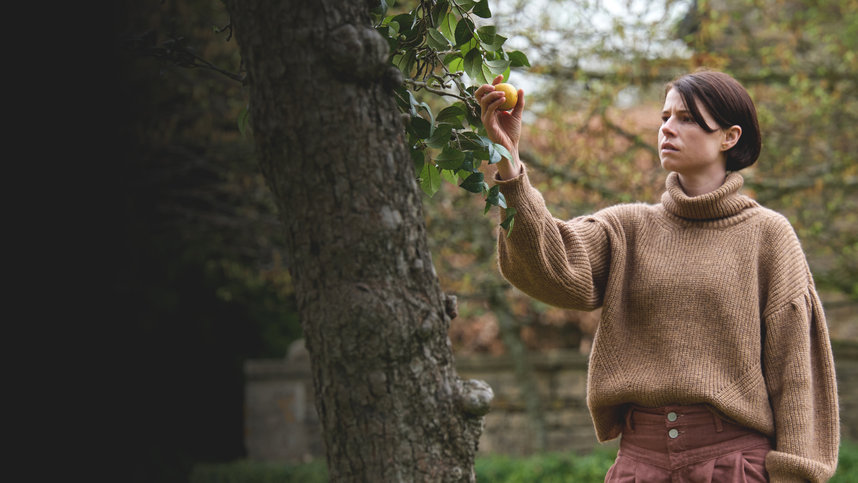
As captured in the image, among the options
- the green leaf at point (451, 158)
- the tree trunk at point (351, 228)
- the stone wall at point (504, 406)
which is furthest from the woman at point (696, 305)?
the stone wall at point (504, 406)

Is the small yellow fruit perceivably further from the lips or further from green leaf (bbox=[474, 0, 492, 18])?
the lips

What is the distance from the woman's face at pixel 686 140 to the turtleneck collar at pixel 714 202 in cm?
7

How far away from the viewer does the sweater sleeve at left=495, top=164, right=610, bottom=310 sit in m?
1.88

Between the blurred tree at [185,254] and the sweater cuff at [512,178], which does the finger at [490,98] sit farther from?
the blurred tree at [185,254]

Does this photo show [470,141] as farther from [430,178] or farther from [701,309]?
[701,309]

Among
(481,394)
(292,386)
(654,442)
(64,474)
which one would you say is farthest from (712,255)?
(292,386)

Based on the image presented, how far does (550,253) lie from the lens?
77.3 inches

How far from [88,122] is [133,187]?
116cm

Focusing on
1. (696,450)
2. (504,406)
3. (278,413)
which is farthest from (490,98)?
(504,406)

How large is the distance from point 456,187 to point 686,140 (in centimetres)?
405

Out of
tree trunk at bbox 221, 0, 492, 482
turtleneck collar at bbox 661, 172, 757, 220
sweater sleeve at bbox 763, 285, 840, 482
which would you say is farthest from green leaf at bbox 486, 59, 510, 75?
sweater sleeve at bbox 763, 285, 840, 482

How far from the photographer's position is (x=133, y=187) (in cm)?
543

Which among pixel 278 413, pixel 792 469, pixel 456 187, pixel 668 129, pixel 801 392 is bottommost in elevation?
pixel 278 413

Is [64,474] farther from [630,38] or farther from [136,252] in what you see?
[630,38]
